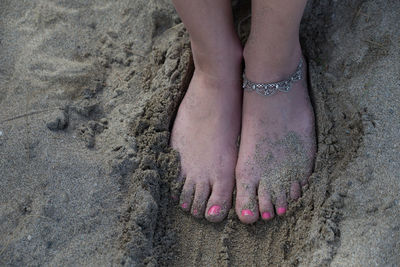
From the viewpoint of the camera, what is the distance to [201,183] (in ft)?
4.78

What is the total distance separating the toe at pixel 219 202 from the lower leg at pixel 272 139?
0.12ft

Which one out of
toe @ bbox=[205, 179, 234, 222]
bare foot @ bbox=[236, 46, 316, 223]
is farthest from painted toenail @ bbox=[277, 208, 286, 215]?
toe @ bbox=[205, 179, 234, 222]

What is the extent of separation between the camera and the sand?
50.3 inches

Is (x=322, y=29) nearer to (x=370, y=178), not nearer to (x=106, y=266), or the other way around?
(x=370, y=178)

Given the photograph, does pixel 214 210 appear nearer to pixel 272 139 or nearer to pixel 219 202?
pixel 219 202

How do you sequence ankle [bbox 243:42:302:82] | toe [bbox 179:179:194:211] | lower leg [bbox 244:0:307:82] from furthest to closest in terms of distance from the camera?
1. toe [bbox 179:179:194:211]
2. ankle [bbox 243:42:302:82]
3. lower leg [bbox 244:0:307:82]

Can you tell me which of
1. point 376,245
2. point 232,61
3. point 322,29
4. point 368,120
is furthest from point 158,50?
point 376,245

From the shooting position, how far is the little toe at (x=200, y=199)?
1430mm

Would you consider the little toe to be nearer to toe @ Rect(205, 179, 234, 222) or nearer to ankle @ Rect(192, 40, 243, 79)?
toe @ Rect(205, 179, 234, 222)

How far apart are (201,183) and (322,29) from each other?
2.34ft

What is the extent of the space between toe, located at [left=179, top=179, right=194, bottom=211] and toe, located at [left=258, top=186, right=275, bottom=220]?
0.73ft

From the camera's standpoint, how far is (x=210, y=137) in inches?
58.3

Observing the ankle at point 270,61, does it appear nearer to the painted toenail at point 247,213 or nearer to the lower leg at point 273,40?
the lower leg at point 273,40

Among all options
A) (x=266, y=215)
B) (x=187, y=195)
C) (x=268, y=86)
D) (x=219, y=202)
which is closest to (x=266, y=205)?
(x=266, y=215)
